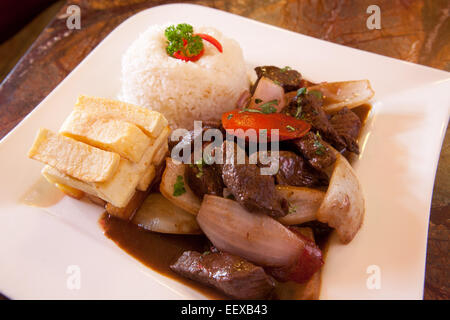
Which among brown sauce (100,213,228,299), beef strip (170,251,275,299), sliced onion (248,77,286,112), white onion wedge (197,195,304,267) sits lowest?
brown sauce (100,213,228,299)

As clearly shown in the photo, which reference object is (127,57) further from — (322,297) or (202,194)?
(322,297)

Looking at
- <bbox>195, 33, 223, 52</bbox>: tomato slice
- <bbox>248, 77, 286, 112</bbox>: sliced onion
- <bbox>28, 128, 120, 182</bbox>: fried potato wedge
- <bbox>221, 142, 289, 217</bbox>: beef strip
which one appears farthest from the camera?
<bbox>195, 33, 223, 52</bbox>: tomato slice

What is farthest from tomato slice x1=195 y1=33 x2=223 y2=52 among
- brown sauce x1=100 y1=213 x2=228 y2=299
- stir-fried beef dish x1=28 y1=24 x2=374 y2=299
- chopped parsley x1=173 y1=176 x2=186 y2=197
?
brown sauce x1=100 y1=213 x2=228 y2=299

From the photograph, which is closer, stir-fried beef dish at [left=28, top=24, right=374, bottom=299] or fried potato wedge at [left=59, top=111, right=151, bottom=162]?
stir-fried beef dish at [left=28, top=24, right=374, bottom=299]

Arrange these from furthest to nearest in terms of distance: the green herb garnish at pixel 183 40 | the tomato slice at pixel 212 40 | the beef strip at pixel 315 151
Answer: the tomato slice at pixel 212 40 → the green herb garnish at pixel 183 40 → the beef strip at pixel 315 151

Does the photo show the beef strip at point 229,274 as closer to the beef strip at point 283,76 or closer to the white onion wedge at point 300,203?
the white onion wedge at point 300,203

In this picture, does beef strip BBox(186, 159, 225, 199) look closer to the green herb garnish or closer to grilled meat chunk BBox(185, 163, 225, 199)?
grilled meat chunk BBox(185, 163, 225, 199)

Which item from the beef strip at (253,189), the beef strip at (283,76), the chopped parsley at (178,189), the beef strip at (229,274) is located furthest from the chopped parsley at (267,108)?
the beef strip at (229,274)

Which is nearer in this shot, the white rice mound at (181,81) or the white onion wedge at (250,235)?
the white onion wedge at (250,235)
